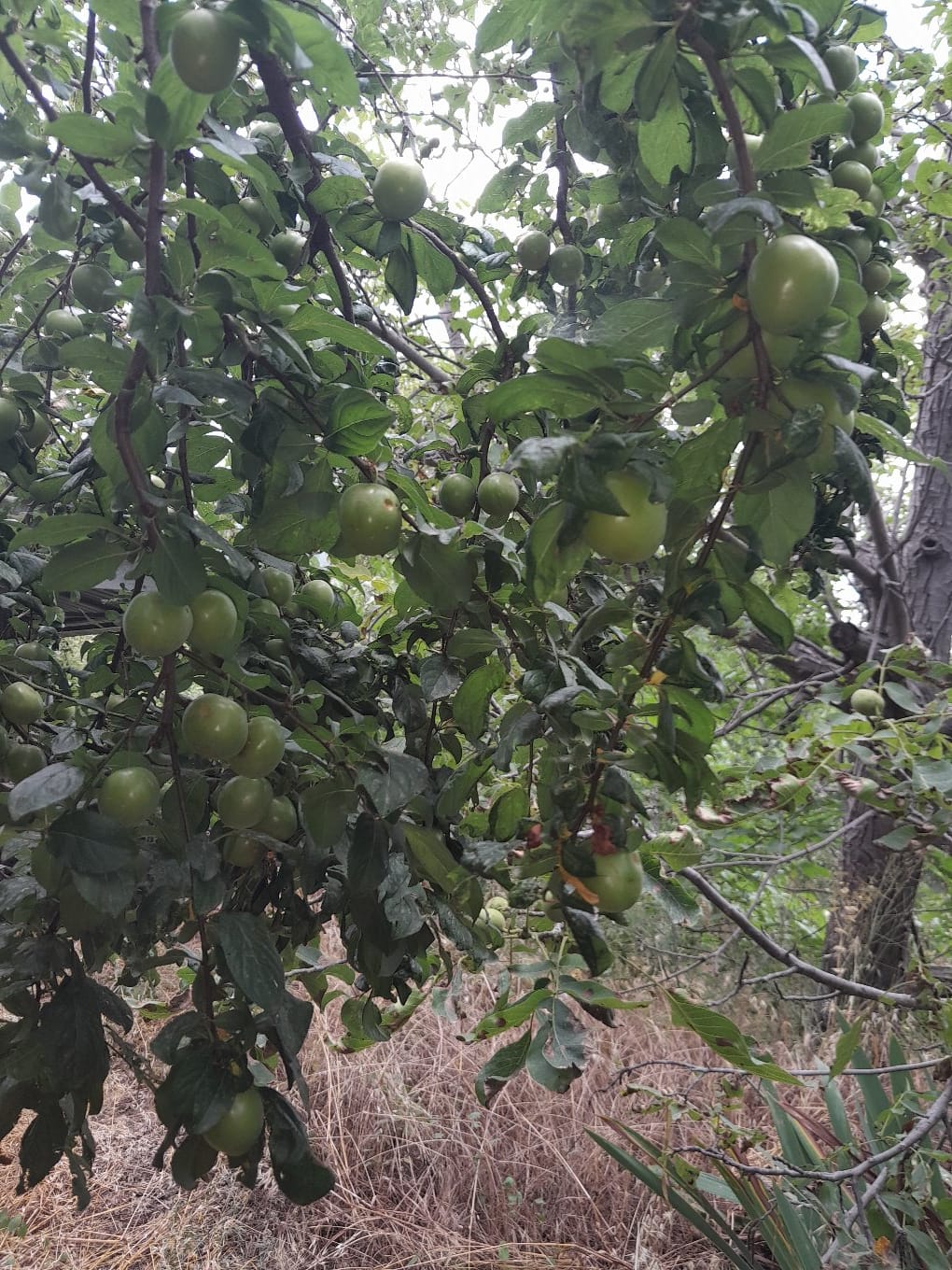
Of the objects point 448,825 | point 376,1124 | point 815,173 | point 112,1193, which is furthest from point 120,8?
point 112,1193

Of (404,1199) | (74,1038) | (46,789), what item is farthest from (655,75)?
(404,1199)

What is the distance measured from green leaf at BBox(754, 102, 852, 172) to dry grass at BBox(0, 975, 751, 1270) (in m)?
2.45

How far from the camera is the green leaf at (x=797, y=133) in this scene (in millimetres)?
612

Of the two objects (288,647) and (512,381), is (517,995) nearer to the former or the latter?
(288,647)

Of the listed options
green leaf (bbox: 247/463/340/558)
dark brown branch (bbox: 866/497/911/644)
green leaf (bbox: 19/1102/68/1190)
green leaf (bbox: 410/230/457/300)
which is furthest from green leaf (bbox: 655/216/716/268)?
dark brown branch (bbox: 866/497/911/644)

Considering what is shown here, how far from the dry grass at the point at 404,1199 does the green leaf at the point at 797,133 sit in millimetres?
2453

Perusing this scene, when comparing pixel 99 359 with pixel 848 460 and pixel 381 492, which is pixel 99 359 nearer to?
pixel 381 492

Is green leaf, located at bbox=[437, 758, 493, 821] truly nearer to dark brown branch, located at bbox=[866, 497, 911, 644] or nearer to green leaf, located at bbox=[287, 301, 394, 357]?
green leaf, located at bbox=[287, 301, 394, 357]

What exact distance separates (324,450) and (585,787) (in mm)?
463

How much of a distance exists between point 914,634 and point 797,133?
2.41 meters

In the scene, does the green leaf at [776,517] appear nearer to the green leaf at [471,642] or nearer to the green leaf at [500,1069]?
the green leaf at [471,642]

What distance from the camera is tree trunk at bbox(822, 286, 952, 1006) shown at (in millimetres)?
2727

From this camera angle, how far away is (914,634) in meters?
2.67

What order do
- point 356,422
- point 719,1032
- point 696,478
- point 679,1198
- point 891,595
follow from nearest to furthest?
point 696,478
point 356,422
point 719,1032
point 679,1198
point 891,595
